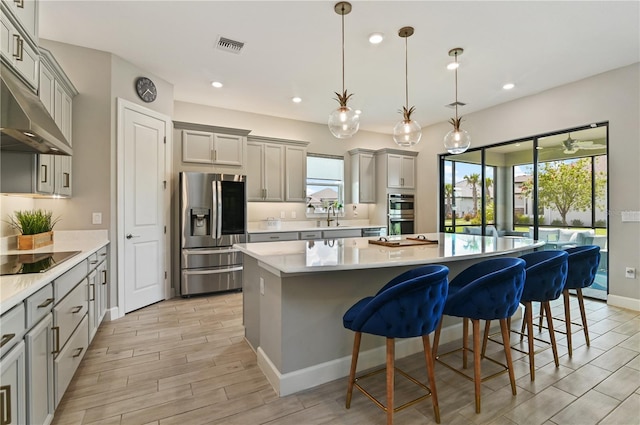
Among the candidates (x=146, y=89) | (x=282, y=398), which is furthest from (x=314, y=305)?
(x=146, y=89)

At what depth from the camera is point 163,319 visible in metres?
3.44

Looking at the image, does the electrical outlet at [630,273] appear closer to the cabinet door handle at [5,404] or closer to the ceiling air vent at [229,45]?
the ceiling air vent at [229,45]

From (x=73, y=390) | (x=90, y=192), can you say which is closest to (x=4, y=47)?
(x=90, y=192)

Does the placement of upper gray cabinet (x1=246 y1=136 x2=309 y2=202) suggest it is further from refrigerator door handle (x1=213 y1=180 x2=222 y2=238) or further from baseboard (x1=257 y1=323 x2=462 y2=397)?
baseboard (x1=257 y1=323 x2=462 y2=397)

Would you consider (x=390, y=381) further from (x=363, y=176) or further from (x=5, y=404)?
(x=363, y=176)

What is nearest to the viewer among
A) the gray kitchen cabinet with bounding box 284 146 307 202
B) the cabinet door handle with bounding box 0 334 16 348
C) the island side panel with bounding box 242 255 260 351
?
the cabinet door handle with bounding box 0 334 16 348

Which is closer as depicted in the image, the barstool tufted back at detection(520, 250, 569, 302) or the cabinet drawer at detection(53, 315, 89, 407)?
the cabinet drawer at detection(53, 315, 89, 407)

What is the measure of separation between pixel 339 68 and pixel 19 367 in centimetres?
383

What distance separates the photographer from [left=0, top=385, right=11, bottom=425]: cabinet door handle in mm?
1155

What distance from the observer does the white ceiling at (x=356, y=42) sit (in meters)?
2.70

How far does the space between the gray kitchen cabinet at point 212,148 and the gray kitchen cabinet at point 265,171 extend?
0.35 meters

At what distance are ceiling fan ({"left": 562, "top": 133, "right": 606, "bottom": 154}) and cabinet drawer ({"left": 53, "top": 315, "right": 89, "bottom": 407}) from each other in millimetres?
6019

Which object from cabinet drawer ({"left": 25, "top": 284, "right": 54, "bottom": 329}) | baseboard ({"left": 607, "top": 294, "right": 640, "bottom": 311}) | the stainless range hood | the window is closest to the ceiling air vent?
the stainless range hood

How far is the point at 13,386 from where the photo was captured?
1236mm
